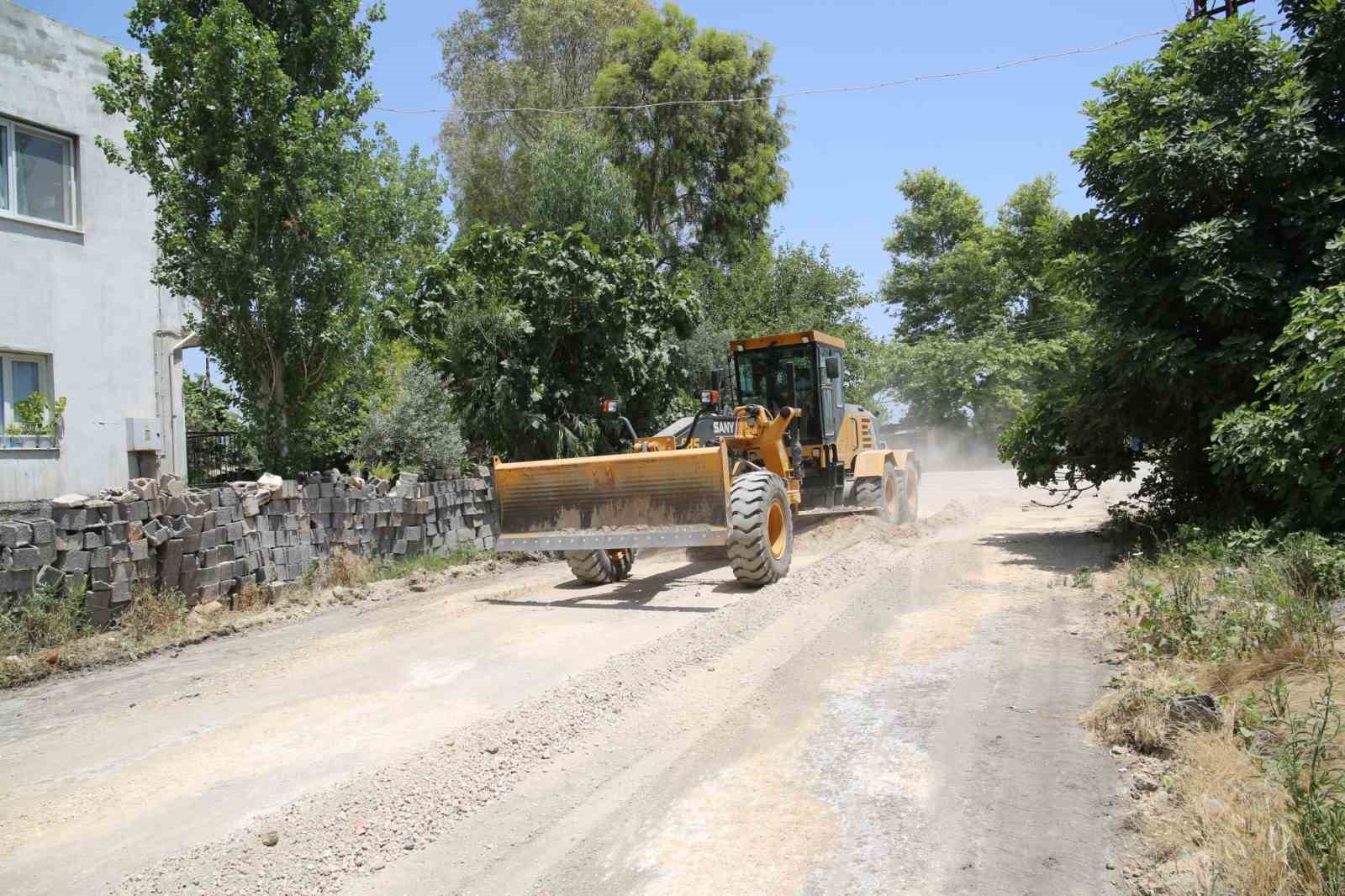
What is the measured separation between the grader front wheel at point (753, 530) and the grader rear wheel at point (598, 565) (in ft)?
5.37

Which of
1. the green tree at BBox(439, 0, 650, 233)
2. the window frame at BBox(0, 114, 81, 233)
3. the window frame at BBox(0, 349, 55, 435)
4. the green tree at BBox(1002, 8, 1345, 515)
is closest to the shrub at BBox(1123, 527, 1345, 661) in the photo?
the green tree at BBox(1002, 8, 1345, 515)

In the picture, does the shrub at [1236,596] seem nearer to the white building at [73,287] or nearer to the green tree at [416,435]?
the green tree at [416,435]

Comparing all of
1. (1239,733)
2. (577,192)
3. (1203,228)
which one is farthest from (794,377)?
(577,192)

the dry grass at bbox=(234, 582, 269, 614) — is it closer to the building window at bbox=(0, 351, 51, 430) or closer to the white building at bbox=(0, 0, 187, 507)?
the white building at bbox=(0, 0, 187, 507)

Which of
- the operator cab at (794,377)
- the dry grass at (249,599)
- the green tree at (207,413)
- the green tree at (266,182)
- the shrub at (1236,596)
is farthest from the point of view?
the green tree at (207,413)

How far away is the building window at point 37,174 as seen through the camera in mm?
12250

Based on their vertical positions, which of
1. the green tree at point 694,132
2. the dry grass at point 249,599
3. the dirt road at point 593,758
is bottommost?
the dirt road at point 593,758

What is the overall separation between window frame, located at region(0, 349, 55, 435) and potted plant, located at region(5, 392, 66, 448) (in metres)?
0.06

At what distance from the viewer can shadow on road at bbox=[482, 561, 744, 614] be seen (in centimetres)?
890

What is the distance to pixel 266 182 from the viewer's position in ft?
38.5

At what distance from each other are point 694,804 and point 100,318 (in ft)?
42.8

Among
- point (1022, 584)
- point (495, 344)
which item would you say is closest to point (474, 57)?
point (495, 344)

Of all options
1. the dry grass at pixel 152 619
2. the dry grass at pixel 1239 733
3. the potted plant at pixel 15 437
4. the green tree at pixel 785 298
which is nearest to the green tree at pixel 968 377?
the green tree at pixel 785 298

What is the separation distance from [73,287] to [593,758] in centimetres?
1223
